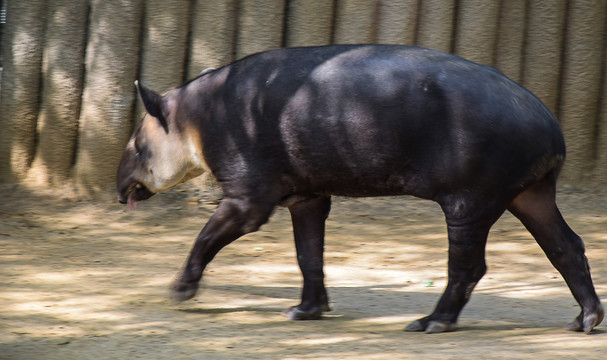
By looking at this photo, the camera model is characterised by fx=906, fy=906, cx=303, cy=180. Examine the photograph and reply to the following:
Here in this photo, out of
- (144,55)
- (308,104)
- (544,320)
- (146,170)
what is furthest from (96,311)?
(144,55)

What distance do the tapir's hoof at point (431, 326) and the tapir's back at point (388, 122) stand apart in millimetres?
826

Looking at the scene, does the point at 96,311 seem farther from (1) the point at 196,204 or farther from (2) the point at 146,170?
(1) the point at 196,204

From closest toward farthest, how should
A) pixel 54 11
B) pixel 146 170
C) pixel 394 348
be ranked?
pixel 394 348, pixel 146 170, pixel 54 11

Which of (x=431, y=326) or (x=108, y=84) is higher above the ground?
(x=108, y=84)

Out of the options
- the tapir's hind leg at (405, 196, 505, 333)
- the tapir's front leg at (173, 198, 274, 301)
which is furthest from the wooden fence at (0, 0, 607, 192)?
the tapir's hind leg at (405, 196, 505, 333)

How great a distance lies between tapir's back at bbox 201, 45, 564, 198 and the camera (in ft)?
17.4

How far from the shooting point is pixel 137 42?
9203mm

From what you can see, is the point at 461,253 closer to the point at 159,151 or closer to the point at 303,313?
the point at 303,313

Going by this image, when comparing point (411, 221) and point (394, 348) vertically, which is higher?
point (394, 348)

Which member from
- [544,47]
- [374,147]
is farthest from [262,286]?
[544,47]

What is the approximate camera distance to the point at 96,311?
598cm

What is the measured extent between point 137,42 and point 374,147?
4428mm

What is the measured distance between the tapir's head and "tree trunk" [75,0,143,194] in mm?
2671

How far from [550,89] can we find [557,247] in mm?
4306
